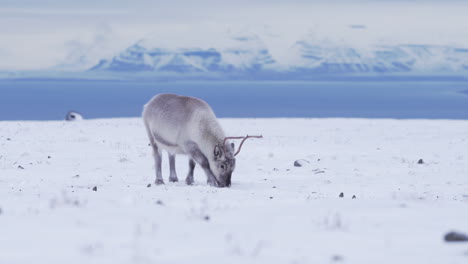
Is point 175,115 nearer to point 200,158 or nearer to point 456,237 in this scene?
point 200,158

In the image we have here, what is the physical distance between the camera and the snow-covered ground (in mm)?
6566

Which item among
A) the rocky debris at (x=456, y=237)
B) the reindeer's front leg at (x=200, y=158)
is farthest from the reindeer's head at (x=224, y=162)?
the rocky debris at (x=456, y=237)

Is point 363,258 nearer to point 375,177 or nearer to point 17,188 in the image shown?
point 17,188

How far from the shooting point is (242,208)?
988 centimetres

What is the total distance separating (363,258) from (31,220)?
167 inches

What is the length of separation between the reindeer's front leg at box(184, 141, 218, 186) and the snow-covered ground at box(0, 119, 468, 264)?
1.06 feet

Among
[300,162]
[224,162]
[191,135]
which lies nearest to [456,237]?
[224,162]

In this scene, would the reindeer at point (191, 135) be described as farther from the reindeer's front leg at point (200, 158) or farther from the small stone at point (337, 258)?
the small stone at point (337, 258)

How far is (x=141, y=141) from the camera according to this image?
29172 millimetres

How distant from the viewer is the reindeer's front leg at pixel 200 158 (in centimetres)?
1438

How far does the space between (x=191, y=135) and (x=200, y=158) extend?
0.60 meters

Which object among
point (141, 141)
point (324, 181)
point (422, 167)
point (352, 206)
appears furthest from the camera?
point (141, 141)

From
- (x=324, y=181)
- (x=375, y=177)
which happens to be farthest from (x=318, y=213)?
(x=375, y=177)

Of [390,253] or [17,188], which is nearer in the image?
[390,253]
